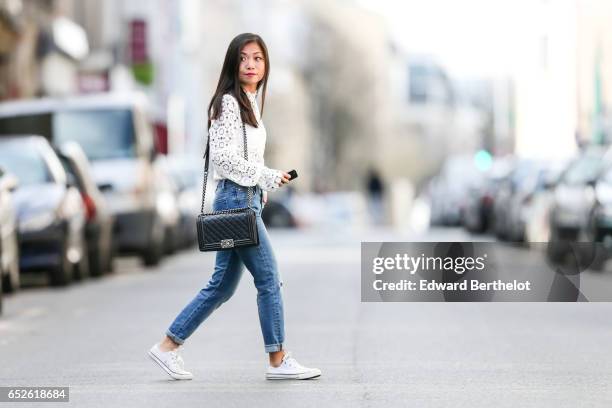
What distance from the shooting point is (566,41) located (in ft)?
227

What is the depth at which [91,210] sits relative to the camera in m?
21.2

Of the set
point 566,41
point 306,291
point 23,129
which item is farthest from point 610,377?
point 566,41

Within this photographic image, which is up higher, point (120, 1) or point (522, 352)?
point (120, 1)

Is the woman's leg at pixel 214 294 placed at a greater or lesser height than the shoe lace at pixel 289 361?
greater

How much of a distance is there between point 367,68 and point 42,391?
81111 mm

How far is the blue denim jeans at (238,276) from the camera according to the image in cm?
996

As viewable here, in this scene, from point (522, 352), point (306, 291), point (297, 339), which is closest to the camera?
point (522, 352)

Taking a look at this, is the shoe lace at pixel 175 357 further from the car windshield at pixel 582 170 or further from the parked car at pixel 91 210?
the car windshield at pixel 582 170

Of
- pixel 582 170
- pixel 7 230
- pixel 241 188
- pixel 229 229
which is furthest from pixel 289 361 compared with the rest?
pixel 582 170

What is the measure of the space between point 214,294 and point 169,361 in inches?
17.3

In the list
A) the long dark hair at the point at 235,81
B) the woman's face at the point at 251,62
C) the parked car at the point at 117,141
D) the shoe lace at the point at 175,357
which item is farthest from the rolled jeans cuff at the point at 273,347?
the parked car at the point at 117,141

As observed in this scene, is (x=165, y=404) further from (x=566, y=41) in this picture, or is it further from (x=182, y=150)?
(x=182, y=150)

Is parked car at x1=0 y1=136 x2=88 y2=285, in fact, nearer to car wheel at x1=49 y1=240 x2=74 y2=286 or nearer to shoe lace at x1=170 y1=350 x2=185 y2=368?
car wheel at x1=49 y1=240 x2=74 y2=286

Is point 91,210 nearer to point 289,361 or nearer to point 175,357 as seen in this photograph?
point 175,357
